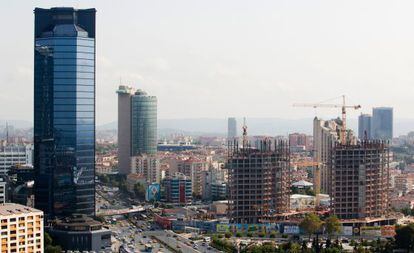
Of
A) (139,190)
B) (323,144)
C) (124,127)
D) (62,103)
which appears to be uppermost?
(62,103)

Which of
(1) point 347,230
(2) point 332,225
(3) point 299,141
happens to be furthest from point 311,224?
(3) point 299,141

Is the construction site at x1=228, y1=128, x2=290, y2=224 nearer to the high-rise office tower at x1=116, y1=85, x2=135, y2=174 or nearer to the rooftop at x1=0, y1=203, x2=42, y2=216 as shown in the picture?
the rooftop at x1=0, y1=203, x2=42, y2=216

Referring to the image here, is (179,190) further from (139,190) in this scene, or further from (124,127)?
(124,127)

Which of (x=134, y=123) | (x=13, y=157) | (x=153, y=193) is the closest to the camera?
(x=153, y=193)

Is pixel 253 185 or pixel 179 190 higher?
pixel 253 185

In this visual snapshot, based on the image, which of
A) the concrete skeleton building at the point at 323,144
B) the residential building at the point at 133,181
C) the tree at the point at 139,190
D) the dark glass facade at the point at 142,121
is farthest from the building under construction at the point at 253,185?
the dark glass facade at the point at 142,121

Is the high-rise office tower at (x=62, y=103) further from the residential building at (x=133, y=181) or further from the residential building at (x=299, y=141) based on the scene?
the residential building at (x=299, y=141)

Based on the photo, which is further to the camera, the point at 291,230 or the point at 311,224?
the point at 291,230
